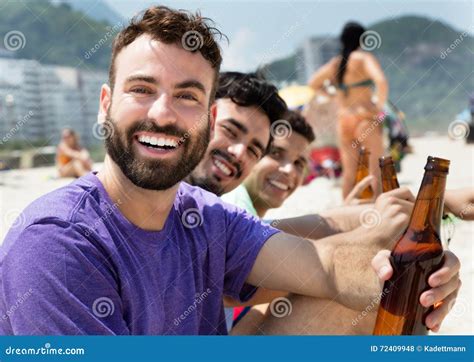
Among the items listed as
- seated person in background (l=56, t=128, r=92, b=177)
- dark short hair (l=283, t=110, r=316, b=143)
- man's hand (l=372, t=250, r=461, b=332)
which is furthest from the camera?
seated person in background (l=56, t=128, r=92, b=177)

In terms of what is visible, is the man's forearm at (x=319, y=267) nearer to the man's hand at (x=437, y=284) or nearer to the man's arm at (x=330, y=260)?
the man's arm at (x=330, y=260)

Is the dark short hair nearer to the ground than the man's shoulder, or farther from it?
farther from it

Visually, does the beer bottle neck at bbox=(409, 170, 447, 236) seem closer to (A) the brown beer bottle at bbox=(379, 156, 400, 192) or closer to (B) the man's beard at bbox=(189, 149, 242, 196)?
(A) the brown beer bottle at bbox=(379, 156, 400, 192)

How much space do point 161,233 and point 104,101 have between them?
455 mm

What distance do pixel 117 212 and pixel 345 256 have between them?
62 cm

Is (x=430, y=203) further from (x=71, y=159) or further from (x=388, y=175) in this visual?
(x=71, y=159)

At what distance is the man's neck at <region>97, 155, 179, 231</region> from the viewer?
136 centimetres

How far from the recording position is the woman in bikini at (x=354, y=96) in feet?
13.4

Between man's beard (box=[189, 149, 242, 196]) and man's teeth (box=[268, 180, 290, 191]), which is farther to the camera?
man's teeth (box=[268, 180, 290, 191])

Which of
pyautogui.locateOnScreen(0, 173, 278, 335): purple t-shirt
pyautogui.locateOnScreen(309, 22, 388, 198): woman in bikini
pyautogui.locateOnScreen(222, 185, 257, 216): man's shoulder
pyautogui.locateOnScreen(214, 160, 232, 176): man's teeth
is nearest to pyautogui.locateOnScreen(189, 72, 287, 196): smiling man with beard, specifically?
pyautogui.locateOnScreen(214, 160, 232, 176): man's teeth

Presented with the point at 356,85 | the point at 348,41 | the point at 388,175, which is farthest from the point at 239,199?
the point at 348,41

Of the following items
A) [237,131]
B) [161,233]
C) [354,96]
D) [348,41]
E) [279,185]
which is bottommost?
[279,185]

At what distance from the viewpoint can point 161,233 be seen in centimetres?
136

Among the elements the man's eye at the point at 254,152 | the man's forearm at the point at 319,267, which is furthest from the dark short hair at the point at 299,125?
→ the man's forearm at the point at 319,267
